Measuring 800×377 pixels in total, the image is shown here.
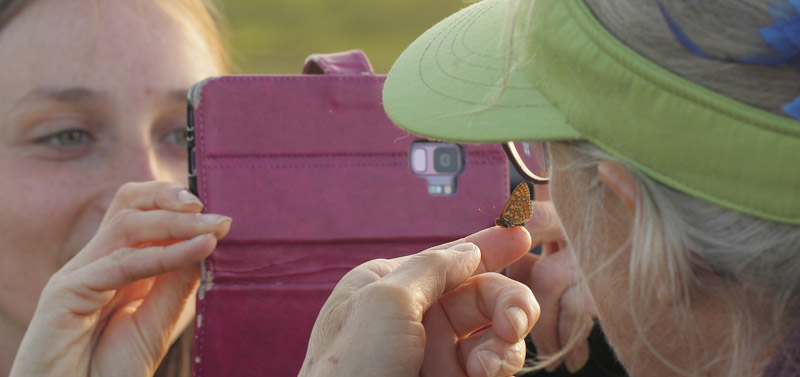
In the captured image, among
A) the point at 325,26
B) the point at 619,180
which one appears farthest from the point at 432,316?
the point at 325,26

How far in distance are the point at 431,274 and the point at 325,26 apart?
17.2ft

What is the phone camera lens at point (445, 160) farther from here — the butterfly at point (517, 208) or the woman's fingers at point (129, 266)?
the woman's fingers at point (129, 266)

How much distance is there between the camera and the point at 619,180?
76 cm

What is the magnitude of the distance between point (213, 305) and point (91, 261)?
26 centimetres

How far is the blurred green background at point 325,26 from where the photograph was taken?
559 centimetres

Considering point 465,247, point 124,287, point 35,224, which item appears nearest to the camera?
point 465,247

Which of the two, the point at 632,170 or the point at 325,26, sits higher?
the point at 325,26

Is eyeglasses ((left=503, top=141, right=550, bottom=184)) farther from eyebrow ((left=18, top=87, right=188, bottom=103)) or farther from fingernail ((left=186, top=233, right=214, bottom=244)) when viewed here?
eyebrow ((left=18, top=87, right=188, bottom=103))

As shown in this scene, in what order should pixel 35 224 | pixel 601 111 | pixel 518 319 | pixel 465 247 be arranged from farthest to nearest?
pixel 35 224
pixel 465 247
pixel 518 319
pixel 601 111

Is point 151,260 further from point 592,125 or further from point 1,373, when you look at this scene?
point 592,125

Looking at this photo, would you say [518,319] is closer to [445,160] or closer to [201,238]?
[445,160]

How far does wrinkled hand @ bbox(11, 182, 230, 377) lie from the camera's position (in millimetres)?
1307

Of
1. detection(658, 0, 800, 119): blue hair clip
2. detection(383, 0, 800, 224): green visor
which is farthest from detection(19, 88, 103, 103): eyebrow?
detection(658, 0, 800, 119): blue hair clip

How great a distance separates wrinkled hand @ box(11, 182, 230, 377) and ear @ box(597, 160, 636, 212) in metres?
0.72
